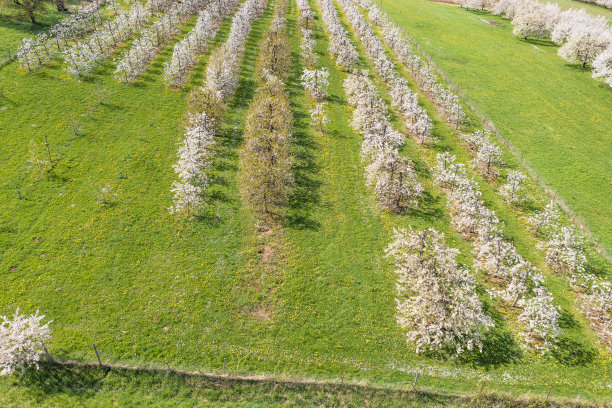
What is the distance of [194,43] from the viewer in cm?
7762

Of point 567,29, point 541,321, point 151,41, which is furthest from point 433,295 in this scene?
point 567,29

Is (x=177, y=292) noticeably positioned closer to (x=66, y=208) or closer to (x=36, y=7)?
(x=66, y=208)

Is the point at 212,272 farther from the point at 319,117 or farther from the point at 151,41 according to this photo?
the point at 151,41

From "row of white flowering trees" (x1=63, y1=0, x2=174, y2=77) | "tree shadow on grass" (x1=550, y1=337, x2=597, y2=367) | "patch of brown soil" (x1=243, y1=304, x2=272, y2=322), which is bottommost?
"patch of brown soil" (x1=243, y1=304, x2=272, y2=322)

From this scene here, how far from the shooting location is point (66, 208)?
4012 centimetres

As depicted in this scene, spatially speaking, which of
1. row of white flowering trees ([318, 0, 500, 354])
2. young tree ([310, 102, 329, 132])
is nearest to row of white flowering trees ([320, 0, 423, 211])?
row of white flowering trees ([318, 0, 500, 354])

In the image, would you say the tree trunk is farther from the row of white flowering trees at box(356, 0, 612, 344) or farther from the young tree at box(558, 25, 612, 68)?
the young tree at box(558, 25, 612, 68)

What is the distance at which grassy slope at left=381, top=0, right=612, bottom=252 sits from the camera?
52.2 meters

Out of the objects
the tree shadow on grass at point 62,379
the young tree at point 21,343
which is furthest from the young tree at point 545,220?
the young tree at point 21,343

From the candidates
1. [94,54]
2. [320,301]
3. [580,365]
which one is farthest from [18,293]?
[94,54]

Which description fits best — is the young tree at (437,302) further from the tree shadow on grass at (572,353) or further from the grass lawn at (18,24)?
the grass lawn at (18,24)

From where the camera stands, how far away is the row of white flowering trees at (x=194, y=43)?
66188 mm

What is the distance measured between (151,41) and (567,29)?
124m

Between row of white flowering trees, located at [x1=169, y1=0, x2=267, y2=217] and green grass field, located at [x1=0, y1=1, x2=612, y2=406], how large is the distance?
5.80 ft
